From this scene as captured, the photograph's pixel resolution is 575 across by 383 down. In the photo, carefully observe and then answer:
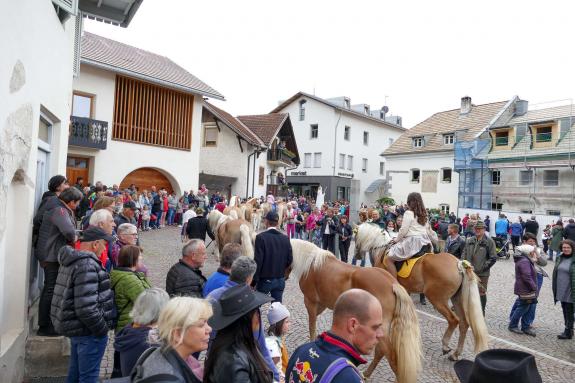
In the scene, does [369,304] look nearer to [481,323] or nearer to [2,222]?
[2,222]

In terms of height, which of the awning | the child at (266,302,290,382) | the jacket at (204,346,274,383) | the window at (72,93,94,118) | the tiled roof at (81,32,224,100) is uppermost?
the tiled roof at (81,32,224,100)

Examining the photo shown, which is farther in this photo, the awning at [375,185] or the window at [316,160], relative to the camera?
the awning at [375,185]

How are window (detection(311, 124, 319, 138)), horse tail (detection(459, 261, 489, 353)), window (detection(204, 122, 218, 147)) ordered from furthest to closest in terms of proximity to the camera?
1. window (detection(311, 124, 319, 138))
2. window (detection(204, 122, 218, 147))
3. horse tail (detection(459, 261, 489, 353))

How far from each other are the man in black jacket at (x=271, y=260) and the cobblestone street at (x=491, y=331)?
3.26 feet

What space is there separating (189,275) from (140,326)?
1.16 meters

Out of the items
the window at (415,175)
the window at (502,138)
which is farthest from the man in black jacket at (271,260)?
the window at (415,175)

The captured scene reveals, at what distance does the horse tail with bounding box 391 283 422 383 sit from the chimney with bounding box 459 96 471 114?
116 feet

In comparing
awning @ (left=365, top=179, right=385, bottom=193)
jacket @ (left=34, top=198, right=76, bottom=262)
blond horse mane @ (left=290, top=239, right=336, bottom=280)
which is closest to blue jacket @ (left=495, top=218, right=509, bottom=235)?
blond horse mane @ (left=290, top=239, right=336, bottom=280)

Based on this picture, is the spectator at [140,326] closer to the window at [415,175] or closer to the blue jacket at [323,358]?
the blue jacket at [323,358]

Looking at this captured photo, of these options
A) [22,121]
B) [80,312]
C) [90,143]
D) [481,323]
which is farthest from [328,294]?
[90,143]

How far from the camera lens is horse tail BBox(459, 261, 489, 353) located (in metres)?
6.17

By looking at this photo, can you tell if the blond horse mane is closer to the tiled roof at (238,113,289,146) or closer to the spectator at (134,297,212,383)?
the spectator at (134,297,212,383)

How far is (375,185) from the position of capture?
46.8 m

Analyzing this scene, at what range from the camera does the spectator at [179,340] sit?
2.38 meters
